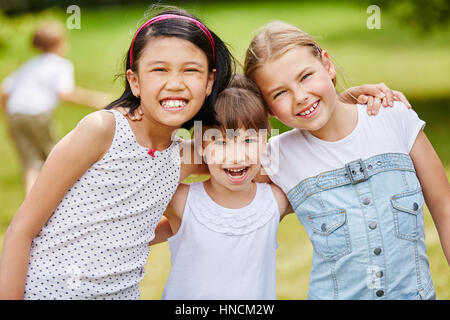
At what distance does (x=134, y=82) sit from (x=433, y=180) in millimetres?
1234

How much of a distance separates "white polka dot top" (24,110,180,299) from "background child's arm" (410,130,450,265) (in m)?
1.08

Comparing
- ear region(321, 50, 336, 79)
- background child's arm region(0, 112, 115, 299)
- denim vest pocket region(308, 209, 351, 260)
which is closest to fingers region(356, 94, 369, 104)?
ear region(321, 50, 336, 79)

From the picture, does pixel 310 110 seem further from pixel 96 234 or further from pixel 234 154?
pixel 96 234

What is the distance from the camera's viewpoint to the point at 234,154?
228cm

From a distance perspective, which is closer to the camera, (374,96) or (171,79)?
(171,79)

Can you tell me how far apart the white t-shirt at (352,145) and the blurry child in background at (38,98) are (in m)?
3.23

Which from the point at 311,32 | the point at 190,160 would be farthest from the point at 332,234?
the point at 311,32

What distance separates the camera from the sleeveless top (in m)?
2.33

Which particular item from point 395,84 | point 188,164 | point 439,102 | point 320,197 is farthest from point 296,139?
point 395,84

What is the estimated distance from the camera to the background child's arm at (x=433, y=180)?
229 cm

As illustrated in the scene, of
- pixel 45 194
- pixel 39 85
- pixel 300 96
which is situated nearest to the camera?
pixel 45 194

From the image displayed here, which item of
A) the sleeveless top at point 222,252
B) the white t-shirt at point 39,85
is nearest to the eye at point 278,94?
the sleeveless top at point 222,252

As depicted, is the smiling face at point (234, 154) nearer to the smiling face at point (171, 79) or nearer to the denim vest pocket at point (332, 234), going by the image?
the smiling face at point (171, 79)

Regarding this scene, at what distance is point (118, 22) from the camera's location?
1370 centimetres
